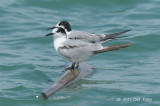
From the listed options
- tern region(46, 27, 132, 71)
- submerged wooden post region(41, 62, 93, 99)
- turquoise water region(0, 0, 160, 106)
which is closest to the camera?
submerged wooden post region(41, 62, 93, 99)

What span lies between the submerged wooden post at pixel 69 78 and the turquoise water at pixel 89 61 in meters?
0.14

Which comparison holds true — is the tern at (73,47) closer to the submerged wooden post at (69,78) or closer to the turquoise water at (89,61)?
the submerged wooden post at (69,78)

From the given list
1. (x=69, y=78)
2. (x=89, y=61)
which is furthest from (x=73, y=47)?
(x=89, y=61)

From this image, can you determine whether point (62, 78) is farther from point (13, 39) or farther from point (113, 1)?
point (113, 1)

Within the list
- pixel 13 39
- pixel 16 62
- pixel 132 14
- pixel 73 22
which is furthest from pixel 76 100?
pixel 132 14

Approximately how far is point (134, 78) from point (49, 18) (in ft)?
18.8

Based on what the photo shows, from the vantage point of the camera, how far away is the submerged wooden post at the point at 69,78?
25.6 feet

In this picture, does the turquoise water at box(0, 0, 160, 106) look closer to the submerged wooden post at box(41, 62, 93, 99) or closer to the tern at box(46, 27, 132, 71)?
the submerged wooden post at box(41, 62, 93, 99)

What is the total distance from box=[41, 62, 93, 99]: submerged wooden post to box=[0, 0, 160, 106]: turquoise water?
142mm

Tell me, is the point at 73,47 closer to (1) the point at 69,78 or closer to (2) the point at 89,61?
(1) the point at 69,78

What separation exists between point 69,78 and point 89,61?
249 centimetres

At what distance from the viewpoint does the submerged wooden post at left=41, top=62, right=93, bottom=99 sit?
7813mm

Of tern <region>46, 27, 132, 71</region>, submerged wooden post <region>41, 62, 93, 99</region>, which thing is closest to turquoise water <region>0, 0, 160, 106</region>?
submerged wooden post <region>41, 62, 93, 99</region>

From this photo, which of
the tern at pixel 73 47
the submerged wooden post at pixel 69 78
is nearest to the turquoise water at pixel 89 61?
the submerged wooden post at pixel 69 78
